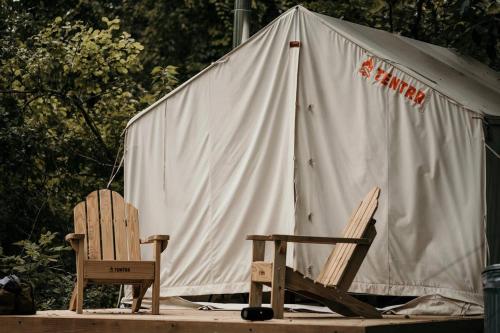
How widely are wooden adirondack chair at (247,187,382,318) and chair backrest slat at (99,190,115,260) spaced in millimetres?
1115

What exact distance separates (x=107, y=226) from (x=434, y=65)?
3133 millimetres

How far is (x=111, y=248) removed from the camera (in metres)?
7.44

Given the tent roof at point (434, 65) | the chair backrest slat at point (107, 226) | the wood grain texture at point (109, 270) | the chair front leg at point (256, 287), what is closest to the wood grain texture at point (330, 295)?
the chair front leg at point (256, 287)

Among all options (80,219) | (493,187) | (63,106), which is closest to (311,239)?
(493,187)

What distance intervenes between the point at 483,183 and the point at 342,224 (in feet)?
3.60

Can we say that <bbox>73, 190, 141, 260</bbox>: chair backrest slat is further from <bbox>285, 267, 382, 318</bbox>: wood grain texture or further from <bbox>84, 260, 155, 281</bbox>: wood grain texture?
<bbox>285, 267, 382, 318</bbox>: wood grain texture

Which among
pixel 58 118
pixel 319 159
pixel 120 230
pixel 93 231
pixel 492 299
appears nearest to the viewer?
pixel 492 299

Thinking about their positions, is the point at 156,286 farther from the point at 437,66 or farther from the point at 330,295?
the point at 437,66

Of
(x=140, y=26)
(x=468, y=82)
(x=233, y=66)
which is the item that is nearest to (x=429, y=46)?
(x=468, y=82)

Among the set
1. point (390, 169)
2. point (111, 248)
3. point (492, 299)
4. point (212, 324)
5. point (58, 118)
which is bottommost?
point (212, 324)

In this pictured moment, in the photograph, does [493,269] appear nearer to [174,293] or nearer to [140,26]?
[174,293]

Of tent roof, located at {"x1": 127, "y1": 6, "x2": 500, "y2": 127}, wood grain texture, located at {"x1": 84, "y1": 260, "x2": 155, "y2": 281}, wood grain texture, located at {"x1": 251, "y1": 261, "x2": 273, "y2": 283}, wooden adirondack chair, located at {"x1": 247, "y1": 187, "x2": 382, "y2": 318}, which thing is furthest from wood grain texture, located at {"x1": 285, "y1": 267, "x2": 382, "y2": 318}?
tent roof, located at {"x1": 127, "y1": 6, "x2": 500, "y2": 127}

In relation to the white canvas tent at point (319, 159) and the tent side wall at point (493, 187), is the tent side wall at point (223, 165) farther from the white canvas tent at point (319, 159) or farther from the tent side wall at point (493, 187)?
the tent side wall at point (493, 187)

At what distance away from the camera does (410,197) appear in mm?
7395
